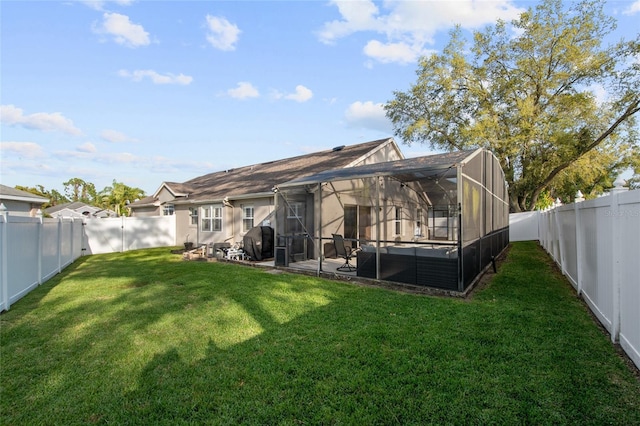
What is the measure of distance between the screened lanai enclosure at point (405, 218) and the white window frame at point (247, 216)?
2.61 metres

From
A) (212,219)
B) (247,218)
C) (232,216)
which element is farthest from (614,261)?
(212,219)

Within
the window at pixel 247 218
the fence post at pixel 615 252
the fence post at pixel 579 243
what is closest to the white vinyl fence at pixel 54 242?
the window at pixel 247 218

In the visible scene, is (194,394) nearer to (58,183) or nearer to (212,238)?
(212,238)

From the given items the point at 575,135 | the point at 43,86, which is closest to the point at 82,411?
the point at 43,86

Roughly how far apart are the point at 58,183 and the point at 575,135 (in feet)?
284

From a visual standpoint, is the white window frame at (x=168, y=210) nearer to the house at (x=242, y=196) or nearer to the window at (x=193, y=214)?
the house at (x=242, y=196)

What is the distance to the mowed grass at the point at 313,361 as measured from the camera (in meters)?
2.63

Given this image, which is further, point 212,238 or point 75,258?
point 212,238

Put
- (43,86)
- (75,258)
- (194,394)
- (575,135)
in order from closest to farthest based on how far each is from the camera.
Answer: (194,394)
(43,86)
(75,258)
(575,135)

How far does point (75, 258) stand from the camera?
13188 millimetres

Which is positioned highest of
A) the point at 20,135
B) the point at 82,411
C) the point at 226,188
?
the point at 20,135

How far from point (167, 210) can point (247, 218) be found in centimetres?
847

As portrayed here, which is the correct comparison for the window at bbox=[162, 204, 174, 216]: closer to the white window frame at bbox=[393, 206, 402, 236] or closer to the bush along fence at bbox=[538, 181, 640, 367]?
the white window frame at bbox=[393, 206, 402, 236]

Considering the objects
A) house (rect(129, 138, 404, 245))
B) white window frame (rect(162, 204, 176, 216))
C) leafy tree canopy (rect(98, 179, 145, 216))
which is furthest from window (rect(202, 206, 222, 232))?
leafy tree canopy (rect(98, 179, 145, 216))
